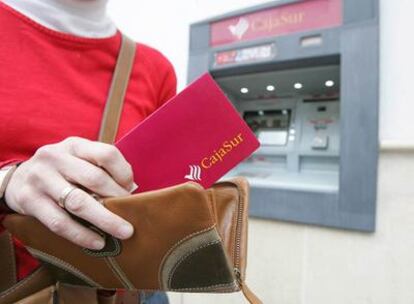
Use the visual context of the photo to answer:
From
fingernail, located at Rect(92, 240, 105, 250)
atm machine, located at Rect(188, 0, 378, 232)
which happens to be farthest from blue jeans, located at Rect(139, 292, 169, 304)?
atm machine, located at Rect(188, 0, 378, 232)

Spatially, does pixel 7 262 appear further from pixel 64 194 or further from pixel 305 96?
pixel 305 96

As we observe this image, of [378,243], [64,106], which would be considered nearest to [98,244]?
[64,106]

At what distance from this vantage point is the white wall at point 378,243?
1114 millimetres

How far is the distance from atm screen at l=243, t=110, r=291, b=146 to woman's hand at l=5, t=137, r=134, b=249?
1205 millimetres

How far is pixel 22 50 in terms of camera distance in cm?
62

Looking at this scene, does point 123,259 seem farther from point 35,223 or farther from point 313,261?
point 313,261

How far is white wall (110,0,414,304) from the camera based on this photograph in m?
1.11

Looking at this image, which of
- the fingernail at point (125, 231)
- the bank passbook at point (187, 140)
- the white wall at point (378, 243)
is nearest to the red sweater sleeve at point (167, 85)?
the bank passbook at point (187, 140)

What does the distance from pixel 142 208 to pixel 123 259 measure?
0.09 metres

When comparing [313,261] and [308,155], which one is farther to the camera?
[308,155]

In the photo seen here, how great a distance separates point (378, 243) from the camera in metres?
1.15

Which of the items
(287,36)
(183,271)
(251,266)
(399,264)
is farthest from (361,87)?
(183,271)

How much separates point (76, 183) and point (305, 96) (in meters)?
1.32

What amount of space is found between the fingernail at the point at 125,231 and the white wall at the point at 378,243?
1.03 m
